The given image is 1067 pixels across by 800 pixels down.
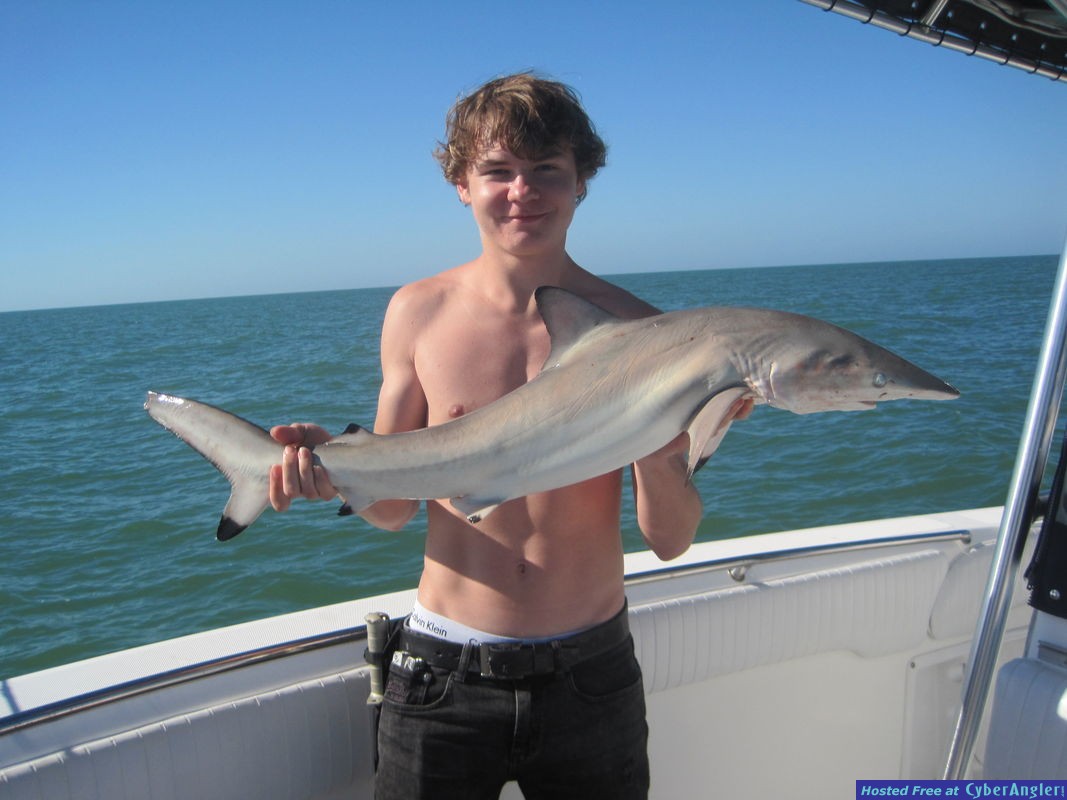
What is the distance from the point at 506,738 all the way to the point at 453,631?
0.31m

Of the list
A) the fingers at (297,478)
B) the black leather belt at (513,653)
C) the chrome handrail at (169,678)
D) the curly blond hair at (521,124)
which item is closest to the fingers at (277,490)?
the fingers at (297,478)

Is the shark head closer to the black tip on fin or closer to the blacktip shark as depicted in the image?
the blacktip shark

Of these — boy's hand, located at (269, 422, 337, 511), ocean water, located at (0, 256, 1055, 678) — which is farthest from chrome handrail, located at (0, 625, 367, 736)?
ocean water, located at (0, 256, 1055, 678)

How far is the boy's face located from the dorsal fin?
1.02 feet

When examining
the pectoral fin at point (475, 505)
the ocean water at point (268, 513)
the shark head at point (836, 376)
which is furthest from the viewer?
the ocean water at point (268, 513)

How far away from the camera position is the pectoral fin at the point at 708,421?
178 cm

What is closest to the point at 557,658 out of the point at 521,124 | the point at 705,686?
the point at 705,686

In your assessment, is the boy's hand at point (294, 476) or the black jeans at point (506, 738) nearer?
the boy's hand at point (294, 476)

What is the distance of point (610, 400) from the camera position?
185cm

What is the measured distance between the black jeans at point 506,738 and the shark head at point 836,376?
37.8 inches

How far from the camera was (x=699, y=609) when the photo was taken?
310cm

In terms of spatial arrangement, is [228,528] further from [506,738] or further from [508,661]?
[506,738]

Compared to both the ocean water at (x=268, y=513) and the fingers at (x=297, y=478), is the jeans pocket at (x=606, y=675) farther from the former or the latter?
the ocean water at (x=268, y=513)

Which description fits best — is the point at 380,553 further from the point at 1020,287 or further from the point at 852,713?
the point at 1020,287
